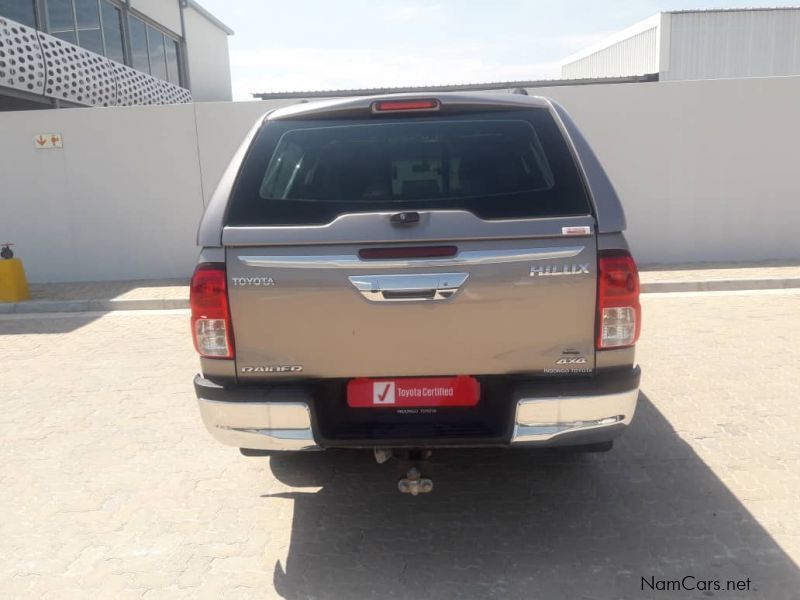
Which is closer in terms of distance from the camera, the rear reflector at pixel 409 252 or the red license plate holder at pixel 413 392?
the rear reflector at pixel 409 252

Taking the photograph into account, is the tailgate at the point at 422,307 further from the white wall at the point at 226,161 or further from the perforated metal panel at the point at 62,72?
the perforated metal panel at the point at 62,72

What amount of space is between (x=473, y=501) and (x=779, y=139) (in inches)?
354

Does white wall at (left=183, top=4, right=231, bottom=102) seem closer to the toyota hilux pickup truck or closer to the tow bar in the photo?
the toyota hilux pickup truck

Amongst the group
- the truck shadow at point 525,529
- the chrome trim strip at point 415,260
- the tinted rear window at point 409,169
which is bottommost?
the truck shadow at point 525,529

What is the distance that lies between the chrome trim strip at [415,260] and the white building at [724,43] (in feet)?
80.9

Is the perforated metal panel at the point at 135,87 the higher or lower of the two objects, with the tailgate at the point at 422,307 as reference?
higher

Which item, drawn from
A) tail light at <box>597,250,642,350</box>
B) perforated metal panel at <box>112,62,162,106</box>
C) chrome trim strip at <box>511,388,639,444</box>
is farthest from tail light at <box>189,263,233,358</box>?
perforated metal panel at <box>112,62,162,106</box>

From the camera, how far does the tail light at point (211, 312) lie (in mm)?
2863

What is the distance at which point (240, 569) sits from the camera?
10.3 feet

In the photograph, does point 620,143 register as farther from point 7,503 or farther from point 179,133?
point 7,503

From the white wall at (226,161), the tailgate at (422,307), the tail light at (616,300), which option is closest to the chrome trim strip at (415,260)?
the tailgate at (422,307)

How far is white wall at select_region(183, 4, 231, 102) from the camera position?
27.8m

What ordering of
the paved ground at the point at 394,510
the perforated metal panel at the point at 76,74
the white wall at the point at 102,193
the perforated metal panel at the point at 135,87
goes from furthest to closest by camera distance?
the perforated metal panel at the point at 135,87
the perforated metal panel at the point at 76,74
the white wall at the point at 102,193
the paved ground at the point at 394,510

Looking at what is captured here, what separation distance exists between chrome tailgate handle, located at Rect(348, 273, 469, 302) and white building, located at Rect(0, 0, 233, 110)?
1416 centimetres
